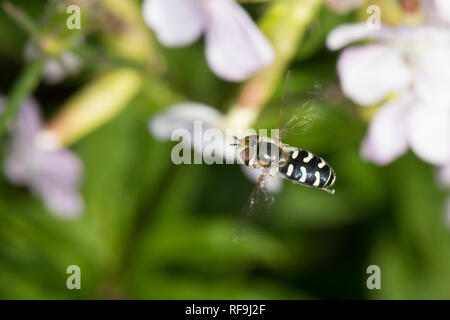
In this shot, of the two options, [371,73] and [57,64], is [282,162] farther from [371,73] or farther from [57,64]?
[57,64]

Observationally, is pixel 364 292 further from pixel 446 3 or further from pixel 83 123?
pixel 446 3

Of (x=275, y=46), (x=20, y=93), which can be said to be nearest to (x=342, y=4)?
(x=275, y=46)

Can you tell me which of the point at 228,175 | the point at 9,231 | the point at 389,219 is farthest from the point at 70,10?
the point at 389,219

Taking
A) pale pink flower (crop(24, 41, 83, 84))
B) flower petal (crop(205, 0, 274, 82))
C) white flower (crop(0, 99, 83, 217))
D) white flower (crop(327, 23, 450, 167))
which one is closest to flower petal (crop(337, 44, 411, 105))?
white flower (crop(327, 23, 450, 167))

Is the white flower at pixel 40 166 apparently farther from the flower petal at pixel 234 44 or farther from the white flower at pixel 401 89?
the white flower at pixel 401 89

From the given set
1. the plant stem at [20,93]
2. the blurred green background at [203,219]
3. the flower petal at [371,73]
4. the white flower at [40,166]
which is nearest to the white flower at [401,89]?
the flower petal at [371,73]

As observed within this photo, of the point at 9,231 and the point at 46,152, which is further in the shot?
the point at 9,231

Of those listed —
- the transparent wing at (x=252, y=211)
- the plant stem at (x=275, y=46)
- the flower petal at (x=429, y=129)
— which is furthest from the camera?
the plant stem at (x=275, y=46)
